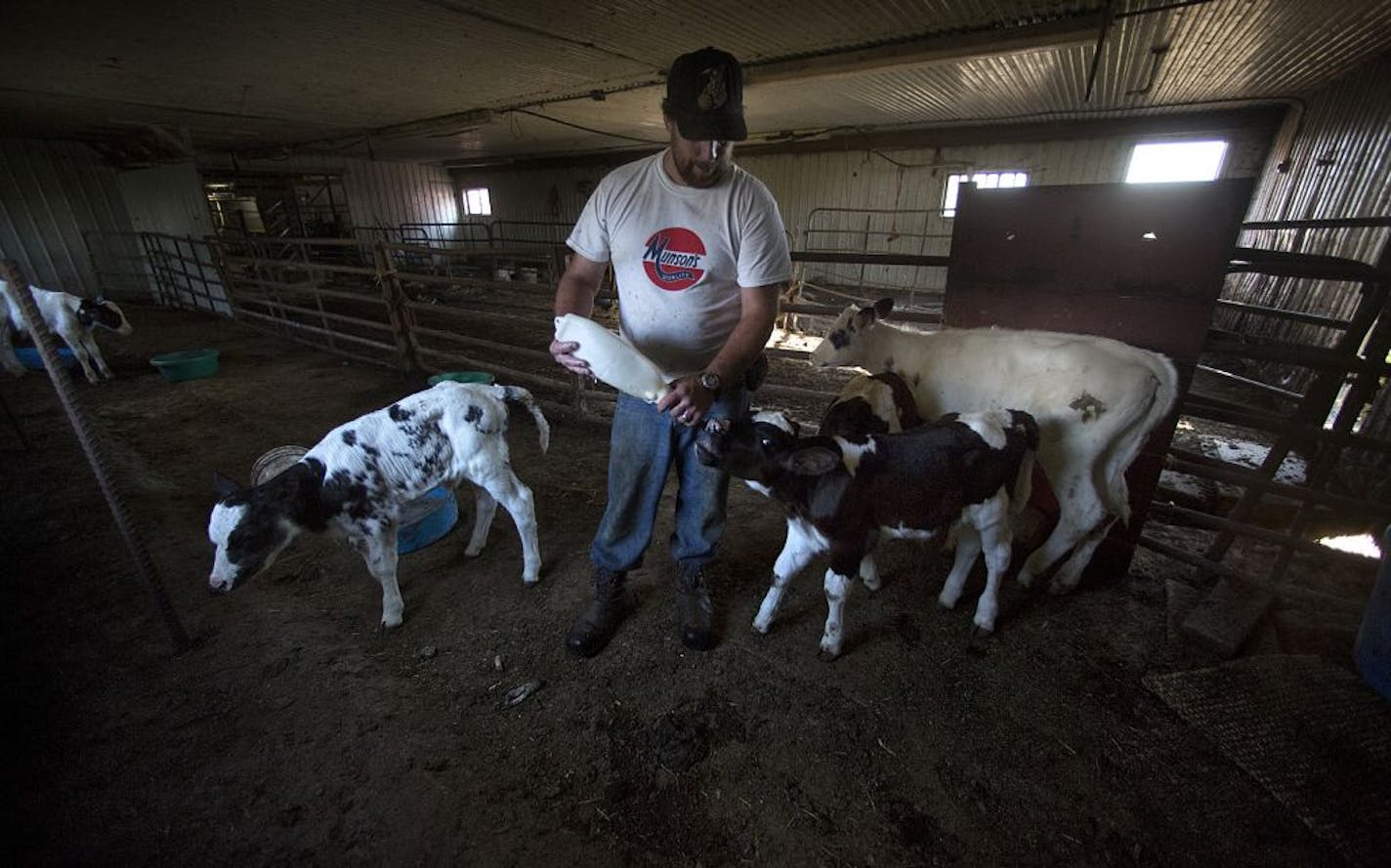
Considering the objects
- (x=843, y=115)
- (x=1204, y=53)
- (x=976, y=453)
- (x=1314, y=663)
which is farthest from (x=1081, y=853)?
(x=843, y=115)

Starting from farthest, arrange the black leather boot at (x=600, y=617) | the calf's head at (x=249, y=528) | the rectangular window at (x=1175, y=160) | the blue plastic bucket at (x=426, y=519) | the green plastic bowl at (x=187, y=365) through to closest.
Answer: the rectangular window at (x=1175, y=160) → the green plastic bowl at (x=187, y=365) → the blue plastic bucket at (x=426, y=519) → the black leather boot at (x=600, y=617) → the calf's head at (x=249, y=528)

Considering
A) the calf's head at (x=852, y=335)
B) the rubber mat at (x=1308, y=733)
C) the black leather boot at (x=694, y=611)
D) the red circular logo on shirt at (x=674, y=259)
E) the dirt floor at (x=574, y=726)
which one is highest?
the red circular logo on shirt at (x=674, y=259)

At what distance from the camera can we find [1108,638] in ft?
9.35

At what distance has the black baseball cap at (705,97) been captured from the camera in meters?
2.03

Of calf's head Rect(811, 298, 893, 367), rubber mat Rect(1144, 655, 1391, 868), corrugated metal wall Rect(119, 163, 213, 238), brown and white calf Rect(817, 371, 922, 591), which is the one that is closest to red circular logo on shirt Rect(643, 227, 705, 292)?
brown and white calf Rect(817, 371, 922, 591)

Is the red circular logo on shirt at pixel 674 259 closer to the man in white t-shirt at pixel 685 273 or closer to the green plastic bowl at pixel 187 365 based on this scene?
the man in white t-shirt at pixel 685 273

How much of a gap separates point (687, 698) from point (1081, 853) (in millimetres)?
1554

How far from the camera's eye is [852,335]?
165 inches

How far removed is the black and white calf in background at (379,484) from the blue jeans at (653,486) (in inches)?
29.7

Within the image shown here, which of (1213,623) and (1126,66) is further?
(1126,66)

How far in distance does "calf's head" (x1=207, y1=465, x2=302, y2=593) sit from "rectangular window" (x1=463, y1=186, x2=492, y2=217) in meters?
25.2

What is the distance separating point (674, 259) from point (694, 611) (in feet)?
5.87

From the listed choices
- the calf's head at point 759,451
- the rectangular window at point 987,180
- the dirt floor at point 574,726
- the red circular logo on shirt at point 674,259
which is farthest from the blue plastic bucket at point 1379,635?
the rectangular window at point 987,180

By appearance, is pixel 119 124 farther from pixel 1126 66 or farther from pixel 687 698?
pixel 1126 66
